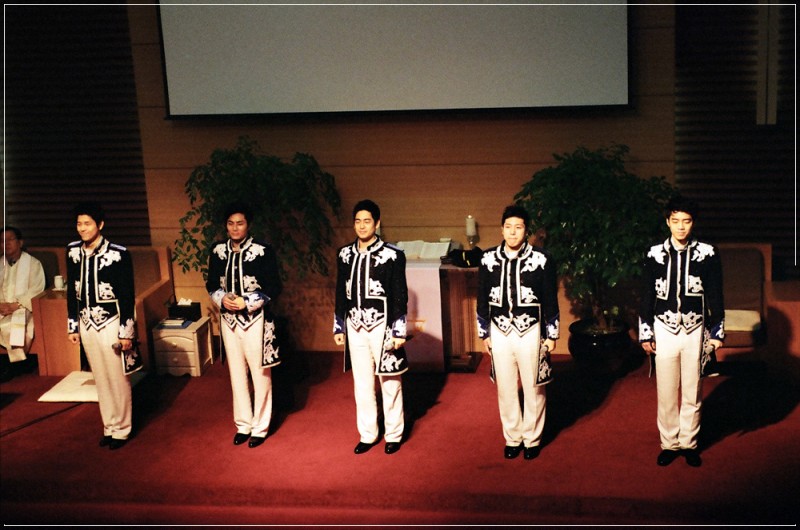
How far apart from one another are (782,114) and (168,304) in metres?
4.48

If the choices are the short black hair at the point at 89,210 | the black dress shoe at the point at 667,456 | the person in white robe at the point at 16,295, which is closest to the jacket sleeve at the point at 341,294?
the short black hair at the point at 89,210

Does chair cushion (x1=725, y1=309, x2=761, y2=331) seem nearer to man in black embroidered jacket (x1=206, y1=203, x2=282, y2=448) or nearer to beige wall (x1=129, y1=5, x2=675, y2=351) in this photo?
beige wall (x1=129, y1=5, x2=675, y2=351)

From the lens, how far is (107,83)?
6.76 metres

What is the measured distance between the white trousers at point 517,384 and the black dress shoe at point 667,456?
60 cm

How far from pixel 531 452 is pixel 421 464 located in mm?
570

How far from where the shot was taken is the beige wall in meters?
6.15

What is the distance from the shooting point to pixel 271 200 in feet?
19.8

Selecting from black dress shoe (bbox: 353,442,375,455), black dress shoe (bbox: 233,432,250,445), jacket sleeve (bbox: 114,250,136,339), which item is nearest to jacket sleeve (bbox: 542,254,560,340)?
black dress shoe (bbox: 353,442,375,455)

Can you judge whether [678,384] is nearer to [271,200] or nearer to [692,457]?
[692,457]

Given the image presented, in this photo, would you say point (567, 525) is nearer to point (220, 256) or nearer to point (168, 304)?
point (220, 256)

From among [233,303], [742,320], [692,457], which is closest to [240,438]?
[233,303]

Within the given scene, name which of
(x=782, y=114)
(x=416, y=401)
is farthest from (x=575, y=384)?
(x=782, y=114)

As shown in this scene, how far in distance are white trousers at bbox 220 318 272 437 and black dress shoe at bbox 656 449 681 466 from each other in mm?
2089

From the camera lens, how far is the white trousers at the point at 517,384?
182 inches
